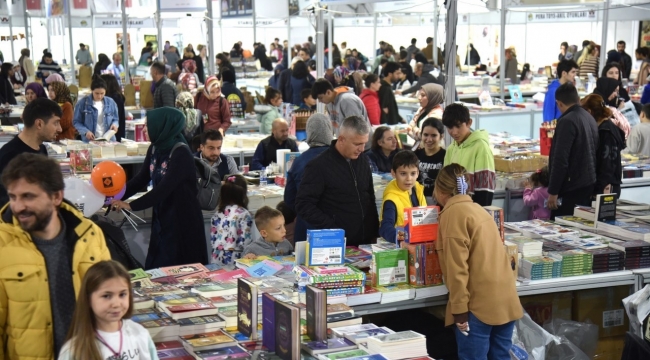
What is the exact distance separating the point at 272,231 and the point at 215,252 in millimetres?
636

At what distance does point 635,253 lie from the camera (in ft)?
16.9

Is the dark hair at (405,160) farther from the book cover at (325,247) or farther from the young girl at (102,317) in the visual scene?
the young girl at (102,317)

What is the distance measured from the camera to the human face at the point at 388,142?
24.3 ft

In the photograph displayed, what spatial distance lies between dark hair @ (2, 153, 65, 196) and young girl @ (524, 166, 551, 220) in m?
4.75

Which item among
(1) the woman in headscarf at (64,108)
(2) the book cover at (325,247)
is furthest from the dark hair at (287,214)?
(1) the woman in headscarf at (64,108)

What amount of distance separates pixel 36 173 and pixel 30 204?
0.34 ft

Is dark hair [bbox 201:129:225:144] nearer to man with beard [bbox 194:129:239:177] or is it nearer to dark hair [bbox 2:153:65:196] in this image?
man with beard [bbox 194:129:239:177]

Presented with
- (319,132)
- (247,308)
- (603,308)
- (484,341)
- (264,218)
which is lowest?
(603,308)

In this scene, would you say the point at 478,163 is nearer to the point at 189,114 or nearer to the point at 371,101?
the point at 189,114

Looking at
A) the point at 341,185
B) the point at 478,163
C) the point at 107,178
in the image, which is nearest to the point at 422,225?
the point at 341,185

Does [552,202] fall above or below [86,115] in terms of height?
below

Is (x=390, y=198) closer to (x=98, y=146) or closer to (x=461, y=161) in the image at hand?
(x=461, y=161)

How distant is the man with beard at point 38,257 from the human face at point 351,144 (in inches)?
84.1

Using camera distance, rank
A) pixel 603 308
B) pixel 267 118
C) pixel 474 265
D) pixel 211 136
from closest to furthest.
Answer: pixel 474 265 → pixel 603 308 → pixel 211 136 → pixel 267 118
